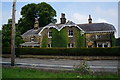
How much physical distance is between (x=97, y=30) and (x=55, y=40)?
9.50 m

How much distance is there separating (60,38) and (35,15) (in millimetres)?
27248

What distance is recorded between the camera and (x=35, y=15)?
6581 centimetres

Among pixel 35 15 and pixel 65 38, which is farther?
pixel 35 15

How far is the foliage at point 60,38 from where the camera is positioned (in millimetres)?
41250

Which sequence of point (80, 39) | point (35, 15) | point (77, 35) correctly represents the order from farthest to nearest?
1. point (35, 15)
2. point (77, 35)
3. point (80, 39)

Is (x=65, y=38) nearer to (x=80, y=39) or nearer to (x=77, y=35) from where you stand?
(x=77, y=35)

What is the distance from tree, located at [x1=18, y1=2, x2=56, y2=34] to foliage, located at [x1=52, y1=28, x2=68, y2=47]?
23698 mm

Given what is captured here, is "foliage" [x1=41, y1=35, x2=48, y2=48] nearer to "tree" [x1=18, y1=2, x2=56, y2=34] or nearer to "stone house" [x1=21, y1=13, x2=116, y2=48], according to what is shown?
"stone house" [x1=21, y1=13, x2=116, y2=48]

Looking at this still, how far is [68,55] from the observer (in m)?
32.9

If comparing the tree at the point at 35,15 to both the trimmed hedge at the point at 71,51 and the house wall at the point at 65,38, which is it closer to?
the house wall at the point at 65,38

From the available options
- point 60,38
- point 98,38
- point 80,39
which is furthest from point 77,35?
point 98,38

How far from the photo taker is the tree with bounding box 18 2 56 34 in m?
64.9

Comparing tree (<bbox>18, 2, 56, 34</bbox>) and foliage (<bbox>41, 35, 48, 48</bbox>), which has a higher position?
tree (<bbox>18, 2, 56, 34</bbox>)

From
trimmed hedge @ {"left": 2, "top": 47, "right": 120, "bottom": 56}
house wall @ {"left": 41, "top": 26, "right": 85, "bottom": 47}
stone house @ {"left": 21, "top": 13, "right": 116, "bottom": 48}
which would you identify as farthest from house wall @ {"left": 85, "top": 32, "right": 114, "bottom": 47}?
trimmed hedge @ {"left": 2, "top": 47, "right": 120, "bottom": 56}
